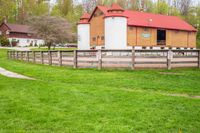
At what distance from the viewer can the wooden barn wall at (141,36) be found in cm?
4010

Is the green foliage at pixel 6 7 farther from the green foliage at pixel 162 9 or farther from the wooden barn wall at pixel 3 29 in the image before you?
the green foliage at pixel 162 9

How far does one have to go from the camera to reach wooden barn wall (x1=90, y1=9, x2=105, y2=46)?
4103cm

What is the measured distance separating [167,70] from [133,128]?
9.94 meters

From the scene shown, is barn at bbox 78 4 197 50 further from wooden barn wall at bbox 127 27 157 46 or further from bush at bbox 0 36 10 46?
bush at bbox 0 36 10 46

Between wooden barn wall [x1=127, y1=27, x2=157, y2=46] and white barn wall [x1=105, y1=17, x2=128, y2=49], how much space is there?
447cm

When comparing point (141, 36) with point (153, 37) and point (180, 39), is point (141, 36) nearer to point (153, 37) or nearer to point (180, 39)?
point (153, 37)

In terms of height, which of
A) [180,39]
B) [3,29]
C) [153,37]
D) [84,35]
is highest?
[3,29]

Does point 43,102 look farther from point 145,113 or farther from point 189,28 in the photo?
point 189,28

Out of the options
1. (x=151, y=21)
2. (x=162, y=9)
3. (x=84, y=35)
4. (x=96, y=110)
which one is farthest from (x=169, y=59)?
(x=162, y=9)

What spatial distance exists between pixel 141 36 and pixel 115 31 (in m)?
7.98

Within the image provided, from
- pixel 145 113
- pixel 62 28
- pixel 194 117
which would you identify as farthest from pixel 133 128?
pixel 62 28

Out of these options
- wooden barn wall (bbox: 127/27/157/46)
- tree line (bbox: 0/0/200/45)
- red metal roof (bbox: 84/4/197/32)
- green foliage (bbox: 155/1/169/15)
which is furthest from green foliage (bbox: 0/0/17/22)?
wooden barn wall (bbox: 127/27/157/46)

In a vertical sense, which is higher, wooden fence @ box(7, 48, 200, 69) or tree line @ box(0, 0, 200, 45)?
tree line @ box(0, 0, 200, 45)

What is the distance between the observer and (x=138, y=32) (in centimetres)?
4103
